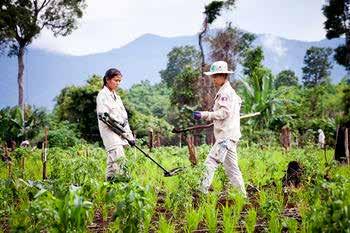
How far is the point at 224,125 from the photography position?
202 inches

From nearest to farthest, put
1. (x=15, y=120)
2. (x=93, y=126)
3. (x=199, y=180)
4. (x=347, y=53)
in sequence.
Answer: (x=199, y=180), (x=15, y=120), (x=93, y=126), (x=347, y=53)

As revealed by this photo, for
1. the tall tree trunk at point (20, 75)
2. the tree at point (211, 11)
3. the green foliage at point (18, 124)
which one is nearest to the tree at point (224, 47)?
the tree at point (211, 11)

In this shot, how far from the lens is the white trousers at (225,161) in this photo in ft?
16.5

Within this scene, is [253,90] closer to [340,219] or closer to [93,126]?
[93,126]

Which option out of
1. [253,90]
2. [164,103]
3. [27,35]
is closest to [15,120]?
[27,35]

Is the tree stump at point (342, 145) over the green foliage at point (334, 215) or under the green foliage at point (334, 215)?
under

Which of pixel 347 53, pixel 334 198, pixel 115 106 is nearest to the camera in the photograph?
pixel 334 198

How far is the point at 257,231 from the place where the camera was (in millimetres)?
3908

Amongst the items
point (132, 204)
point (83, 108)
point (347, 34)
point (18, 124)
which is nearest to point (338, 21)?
point (347, 34)

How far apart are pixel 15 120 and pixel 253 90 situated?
389 inches

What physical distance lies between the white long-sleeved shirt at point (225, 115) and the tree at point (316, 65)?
2069 inches

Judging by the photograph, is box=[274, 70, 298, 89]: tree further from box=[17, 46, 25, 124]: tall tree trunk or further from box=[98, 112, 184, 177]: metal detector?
box=[98, 112, 184, 177]: metal detector

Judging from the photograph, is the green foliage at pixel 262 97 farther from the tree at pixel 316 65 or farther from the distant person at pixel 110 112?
the tree at pixel 316 65

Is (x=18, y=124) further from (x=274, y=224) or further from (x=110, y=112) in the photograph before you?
(x=274, y=224)
